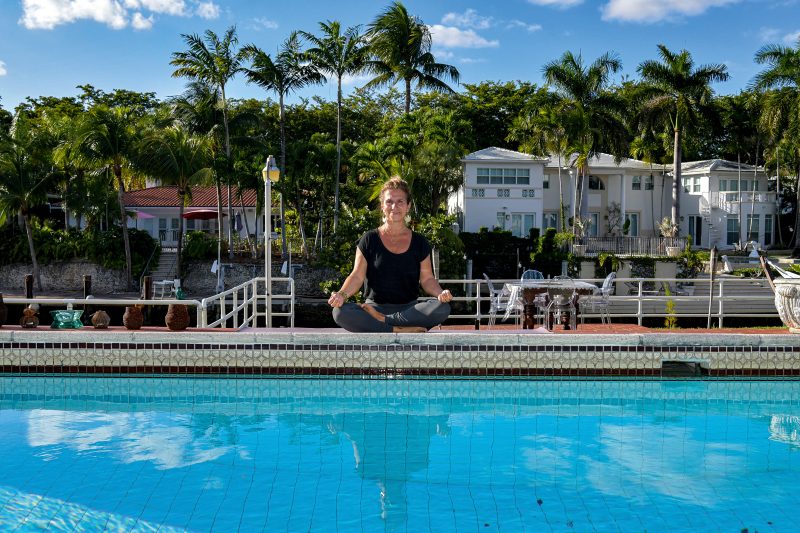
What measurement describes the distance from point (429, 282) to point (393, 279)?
1.35 ft

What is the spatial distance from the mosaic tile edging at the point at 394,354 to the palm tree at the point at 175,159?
81.6ft

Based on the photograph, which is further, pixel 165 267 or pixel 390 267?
pixel 165 267

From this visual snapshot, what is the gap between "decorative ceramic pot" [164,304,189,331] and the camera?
9758 mm

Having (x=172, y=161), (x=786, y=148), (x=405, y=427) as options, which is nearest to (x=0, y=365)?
(x=405, y=427)

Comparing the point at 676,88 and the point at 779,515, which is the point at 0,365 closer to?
the point at 779,515

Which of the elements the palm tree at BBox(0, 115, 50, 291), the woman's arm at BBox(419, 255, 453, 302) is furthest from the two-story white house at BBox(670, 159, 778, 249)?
the woman's arm at BBox(419, 255, 453, 302)

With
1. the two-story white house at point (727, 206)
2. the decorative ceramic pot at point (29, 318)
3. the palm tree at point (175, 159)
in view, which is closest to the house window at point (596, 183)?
the two-story white house at point (727, 206)

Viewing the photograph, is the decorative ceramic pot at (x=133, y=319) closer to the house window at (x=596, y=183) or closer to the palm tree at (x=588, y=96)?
the palm tree at (x=588, y=96)

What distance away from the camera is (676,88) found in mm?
43969

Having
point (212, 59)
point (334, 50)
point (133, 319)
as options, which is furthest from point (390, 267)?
point (334, 50)

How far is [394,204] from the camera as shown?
820cm

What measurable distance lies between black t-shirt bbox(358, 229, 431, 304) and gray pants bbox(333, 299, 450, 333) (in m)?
0.11

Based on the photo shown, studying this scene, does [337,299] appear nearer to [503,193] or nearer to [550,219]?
[503,193]

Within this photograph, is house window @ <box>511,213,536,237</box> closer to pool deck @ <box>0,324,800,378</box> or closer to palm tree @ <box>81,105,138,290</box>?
palm tree @ <box>81,105,138,290</box>
